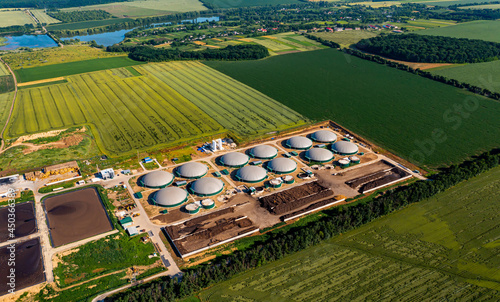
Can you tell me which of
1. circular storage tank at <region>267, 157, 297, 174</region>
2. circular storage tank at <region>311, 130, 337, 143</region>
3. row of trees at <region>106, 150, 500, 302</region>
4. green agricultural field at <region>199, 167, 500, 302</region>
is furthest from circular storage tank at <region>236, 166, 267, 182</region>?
circular storage tank at <region>311, 130, 337, 143</region>

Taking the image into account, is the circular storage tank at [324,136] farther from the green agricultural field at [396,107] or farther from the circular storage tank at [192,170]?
the circular storage tank at [192,170]

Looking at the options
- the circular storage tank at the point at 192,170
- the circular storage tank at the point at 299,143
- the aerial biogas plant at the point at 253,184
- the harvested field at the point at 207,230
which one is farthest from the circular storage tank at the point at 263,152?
the harvested field at the point at 207,230

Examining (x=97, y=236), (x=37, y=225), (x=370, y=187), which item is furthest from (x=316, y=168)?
(x=37, y=225)

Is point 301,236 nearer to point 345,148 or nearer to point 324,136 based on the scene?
point 345,148

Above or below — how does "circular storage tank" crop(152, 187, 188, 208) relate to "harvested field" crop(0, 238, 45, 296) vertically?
above

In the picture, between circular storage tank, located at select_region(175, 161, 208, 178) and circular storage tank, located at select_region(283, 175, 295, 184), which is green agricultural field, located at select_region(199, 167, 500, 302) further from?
circular storage tank, located at select_region(175, 161, 208, 178)

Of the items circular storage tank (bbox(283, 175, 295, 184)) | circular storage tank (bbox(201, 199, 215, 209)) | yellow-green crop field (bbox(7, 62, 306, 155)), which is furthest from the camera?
yellow-green crop field (bbox(7, 62, 306, 155))
